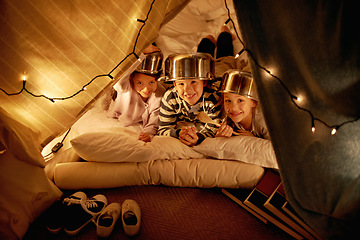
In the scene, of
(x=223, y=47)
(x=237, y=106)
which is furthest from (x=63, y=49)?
(x=223, y=47)

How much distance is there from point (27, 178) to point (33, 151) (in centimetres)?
11

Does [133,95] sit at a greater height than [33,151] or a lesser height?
greater

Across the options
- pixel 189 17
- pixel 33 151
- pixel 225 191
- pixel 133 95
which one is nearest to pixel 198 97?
pixel 133 95

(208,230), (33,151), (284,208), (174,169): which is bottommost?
(33,151)

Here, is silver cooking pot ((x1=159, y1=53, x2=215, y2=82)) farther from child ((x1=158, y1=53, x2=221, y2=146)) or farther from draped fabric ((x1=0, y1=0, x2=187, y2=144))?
draped fabric ((x1=0, y1=0, x2=187, y2=144))

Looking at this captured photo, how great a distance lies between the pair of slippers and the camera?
98 centimetres

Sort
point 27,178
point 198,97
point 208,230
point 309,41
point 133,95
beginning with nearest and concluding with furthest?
point 309,41 → point 27,178 → point 208,230 → point 198,97 → point 133,95

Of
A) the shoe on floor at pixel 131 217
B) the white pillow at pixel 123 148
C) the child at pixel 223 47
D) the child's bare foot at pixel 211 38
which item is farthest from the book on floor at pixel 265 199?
the child's bare foot at pixel 211 38

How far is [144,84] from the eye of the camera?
4.68ft

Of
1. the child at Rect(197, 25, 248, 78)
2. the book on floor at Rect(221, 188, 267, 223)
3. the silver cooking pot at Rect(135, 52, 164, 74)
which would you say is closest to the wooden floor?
the book on floor at Rect(221, 188, 267, 223)

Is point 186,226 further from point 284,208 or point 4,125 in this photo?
point 4,125

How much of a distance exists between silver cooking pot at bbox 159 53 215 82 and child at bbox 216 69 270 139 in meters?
0.13

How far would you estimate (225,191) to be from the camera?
1.20 m

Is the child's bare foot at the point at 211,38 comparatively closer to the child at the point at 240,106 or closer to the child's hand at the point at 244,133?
the child at the point at 240,106
